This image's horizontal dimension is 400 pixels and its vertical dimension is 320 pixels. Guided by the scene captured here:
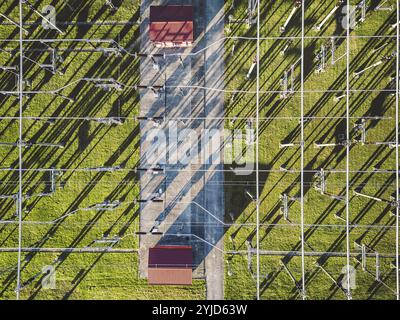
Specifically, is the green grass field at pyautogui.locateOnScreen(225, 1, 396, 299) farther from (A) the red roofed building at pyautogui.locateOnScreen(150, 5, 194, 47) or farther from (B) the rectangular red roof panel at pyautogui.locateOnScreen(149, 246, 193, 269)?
(A) the red roofed building at pyautogui.locateOnScreen(150, 5, 194, 47)

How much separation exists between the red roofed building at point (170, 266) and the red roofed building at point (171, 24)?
561 inches

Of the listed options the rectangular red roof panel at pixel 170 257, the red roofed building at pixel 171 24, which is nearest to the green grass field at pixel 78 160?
the rectangular red roof panel at pixel 170 257

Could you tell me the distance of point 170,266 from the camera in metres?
20.8

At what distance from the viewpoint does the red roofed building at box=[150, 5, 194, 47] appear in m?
20.6

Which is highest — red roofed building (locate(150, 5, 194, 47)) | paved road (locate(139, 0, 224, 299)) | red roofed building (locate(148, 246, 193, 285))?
red roofed building (locate(150, 5, 194, 47))

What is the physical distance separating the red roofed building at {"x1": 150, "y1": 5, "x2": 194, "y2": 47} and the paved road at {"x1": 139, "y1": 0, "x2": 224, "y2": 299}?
3.86ft

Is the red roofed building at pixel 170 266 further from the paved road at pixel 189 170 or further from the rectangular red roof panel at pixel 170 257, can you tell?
the paved road at pixel 189 170

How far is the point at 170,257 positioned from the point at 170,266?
58 cm

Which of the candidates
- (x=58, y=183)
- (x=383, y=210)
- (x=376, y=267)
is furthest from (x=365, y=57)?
(x=58, y=183)

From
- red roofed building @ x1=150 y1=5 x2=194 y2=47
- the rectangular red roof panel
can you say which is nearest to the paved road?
the rectangular red roof panel

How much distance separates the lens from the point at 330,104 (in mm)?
21750

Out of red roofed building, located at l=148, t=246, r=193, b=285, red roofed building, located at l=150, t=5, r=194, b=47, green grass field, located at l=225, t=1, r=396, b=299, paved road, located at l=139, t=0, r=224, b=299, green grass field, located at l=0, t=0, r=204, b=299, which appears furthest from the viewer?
green grass field, located at l=0, t=0, r=204, b=299
